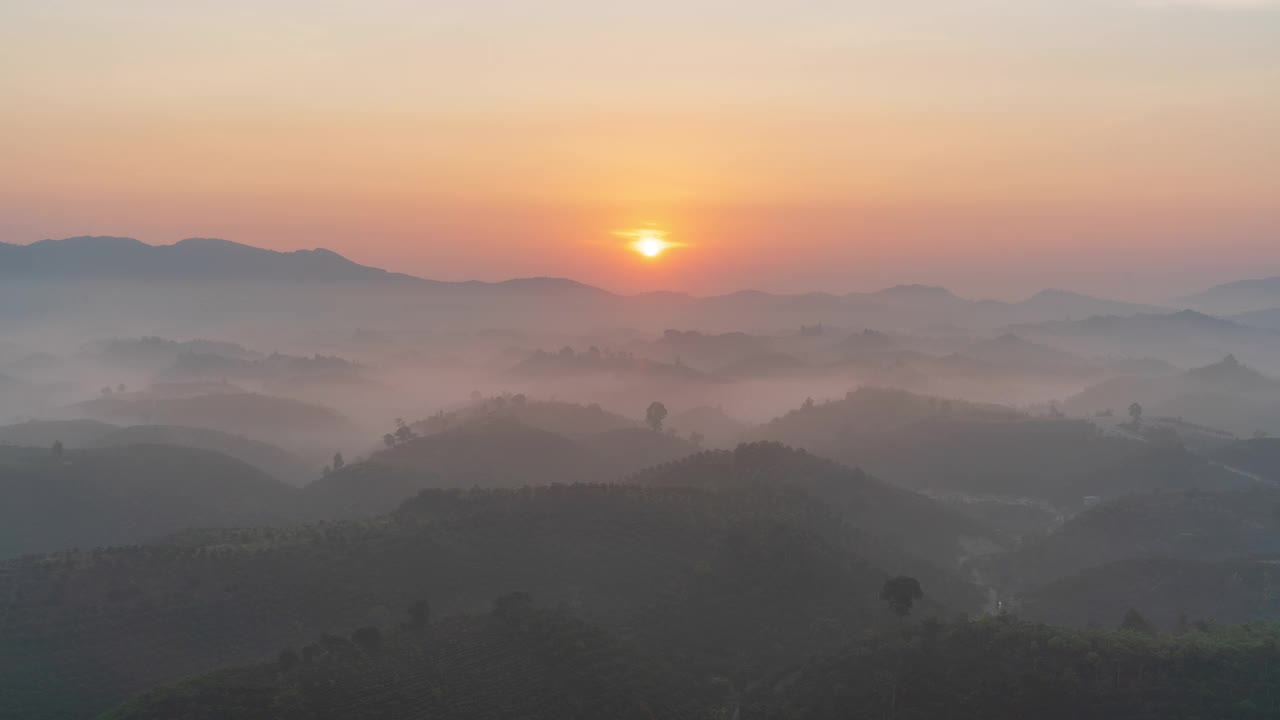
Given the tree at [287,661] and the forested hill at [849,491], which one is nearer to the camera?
the tree at [287,661]

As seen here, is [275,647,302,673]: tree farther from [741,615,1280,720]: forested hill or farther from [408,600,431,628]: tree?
[741,615,1280,720]: forested hill

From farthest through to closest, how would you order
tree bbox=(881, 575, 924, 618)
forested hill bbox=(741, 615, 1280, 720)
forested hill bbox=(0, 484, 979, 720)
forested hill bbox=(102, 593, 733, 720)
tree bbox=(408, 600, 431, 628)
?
forested hill bbox=(0, 484, 979, 720) < tree bbox=(881, 575, 924, 618) < tree bbox=(408, 600, 431, 628) < forested hill bbox=(741, 615, 1280, 720) < forested hill bbox=(102, 593, 733, 720)

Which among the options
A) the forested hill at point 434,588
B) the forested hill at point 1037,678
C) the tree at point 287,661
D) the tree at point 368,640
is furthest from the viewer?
the forested hill at point 434,588

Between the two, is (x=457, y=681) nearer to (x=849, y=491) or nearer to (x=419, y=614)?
(x=419, y=614)

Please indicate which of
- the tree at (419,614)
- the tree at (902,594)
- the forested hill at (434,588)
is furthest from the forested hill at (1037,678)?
the tree at (419,614)

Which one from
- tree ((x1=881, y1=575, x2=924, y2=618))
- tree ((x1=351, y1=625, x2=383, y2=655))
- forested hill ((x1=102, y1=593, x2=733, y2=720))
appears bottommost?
forested hill ((x1=102, y1=593, x2=733, y2=720))

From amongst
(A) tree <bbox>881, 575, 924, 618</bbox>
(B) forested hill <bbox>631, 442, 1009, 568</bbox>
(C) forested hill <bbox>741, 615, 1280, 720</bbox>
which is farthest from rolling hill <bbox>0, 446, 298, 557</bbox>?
(C) forested hill <bbox>741, 615, 1280, 720</bbox>

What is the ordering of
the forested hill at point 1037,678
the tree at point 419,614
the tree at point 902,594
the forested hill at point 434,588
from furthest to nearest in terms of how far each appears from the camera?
the forested hill at point 434,588 < the tree at point 902,594 < the tree at point 419,614 < the forested hill at point 1037,678

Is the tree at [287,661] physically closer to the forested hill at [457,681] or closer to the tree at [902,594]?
the forested hill at [457,681]

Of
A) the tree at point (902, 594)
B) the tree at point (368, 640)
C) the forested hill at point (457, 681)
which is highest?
the tree at point (902, 594)

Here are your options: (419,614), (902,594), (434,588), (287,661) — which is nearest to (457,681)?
(419,614)

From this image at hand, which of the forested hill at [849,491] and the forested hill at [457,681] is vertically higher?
the forested hill at [849,491]
